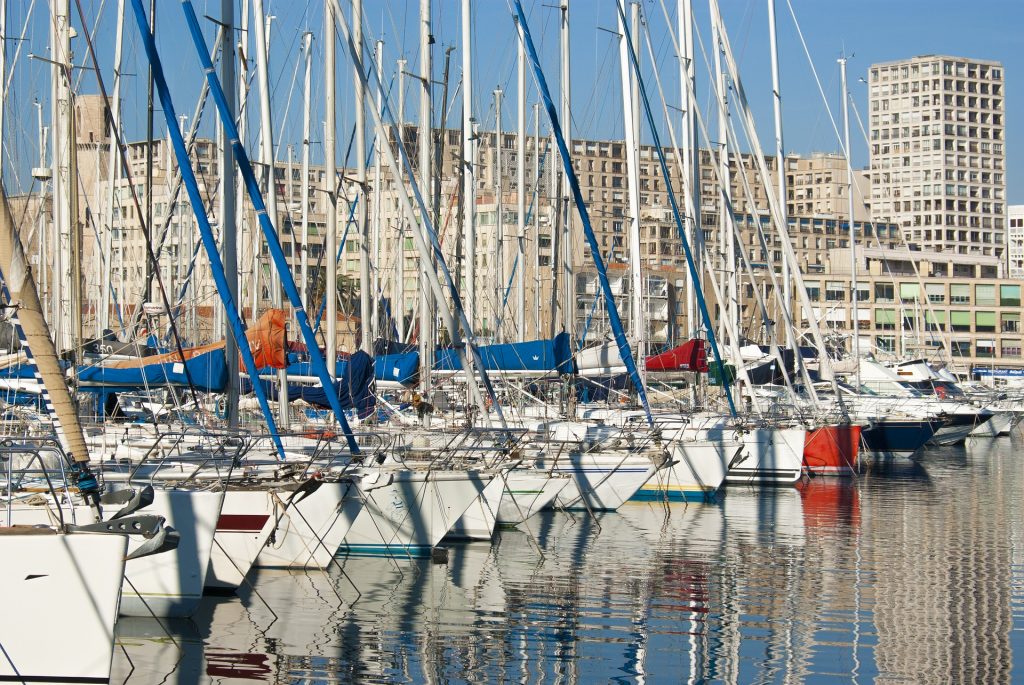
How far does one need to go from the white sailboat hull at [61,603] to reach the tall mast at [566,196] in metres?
26.7

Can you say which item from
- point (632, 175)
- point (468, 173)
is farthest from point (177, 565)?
point (632, 175)

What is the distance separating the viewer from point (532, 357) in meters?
32.7

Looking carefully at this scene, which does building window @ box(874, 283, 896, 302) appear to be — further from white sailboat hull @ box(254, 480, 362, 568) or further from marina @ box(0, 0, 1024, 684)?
white sailboat hull @ box(254, 480, 362, 568)

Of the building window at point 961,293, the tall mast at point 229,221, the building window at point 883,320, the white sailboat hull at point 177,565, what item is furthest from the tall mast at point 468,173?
the building window at point 961,293

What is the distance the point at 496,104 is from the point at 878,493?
27165mm

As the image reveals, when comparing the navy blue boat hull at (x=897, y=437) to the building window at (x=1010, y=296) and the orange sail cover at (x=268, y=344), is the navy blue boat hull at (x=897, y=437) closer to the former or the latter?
the orange sail cover at (x=268, y=344)

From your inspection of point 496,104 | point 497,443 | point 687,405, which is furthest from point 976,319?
point 497,443

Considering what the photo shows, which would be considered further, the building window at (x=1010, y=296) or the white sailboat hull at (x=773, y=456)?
the building window at (x=1010, y=296)

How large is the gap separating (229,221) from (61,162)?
848 cm

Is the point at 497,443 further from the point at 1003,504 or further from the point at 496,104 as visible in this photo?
the point at 496,104

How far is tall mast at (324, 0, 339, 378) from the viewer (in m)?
26.6

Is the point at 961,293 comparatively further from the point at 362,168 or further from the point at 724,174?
the point at 362,168

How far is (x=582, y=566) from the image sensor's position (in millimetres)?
23938

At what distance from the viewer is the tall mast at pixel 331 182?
26.6m
